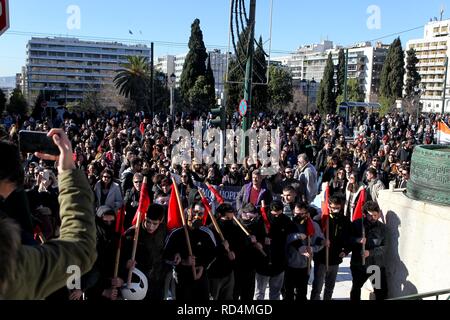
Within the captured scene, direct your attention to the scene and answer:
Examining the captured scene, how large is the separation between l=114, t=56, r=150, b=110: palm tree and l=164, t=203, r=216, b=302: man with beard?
48820mm

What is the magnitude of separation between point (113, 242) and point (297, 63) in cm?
15506

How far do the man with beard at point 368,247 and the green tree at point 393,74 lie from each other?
57258 mm

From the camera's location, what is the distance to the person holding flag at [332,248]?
5871mm

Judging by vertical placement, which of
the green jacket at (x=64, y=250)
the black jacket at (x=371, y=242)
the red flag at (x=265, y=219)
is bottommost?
the black jacket at (x=371, y=242)

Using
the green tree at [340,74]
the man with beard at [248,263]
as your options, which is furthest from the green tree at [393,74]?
the man with beard at [248,263]

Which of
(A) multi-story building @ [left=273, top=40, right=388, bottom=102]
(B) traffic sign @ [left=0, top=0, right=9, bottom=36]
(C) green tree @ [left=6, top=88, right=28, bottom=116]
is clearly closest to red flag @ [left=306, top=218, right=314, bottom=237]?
(B) traffic sign @ [left=0, top=0, right=9, bottom=36]

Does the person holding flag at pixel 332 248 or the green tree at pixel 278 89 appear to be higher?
the green tree at pixel 278 89

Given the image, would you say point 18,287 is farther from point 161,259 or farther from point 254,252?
point 254,252

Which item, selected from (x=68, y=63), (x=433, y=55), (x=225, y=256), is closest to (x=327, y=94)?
(x=433, y=55)

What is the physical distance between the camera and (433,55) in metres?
102

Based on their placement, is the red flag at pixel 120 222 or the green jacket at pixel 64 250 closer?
the green jacket at pixel 64 250

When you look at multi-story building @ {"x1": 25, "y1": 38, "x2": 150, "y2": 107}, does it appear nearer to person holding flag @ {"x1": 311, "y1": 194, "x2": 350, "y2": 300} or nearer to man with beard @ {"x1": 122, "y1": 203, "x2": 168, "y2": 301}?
person holding flag @ {"x1": 311, "y1": 194, "x2": 350, "y2": 300}

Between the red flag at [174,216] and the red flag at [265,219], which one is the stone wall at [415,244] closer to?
the red flag at [265,219]
